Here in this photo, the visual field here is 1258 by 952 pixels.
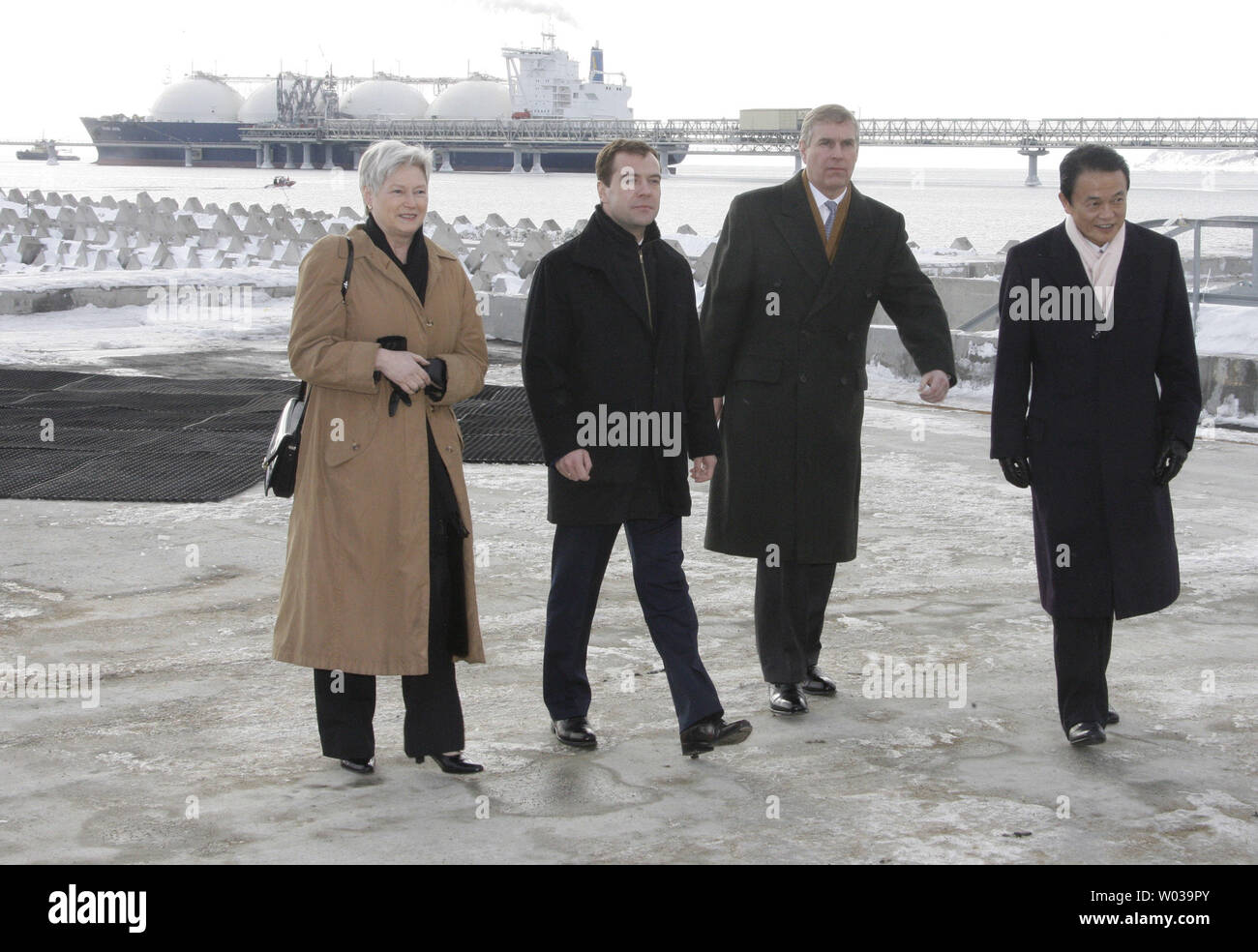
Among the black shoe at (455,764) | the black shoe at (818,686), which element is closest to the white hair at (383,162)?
the black shoe at (455,764)

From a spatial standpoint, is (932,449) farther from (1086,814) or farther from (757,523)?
(1086,814)

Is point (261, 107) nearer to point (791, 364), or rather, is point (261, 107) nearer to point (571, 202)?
point (571, 202)

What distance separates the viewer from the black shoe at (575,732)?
430 cm

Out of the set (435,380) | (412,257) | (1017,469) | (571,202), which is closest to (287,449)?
(435,380)

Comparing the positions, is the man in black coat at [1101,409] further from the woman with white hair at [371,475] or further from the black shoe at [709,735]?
the woman with white hair at [371,475]

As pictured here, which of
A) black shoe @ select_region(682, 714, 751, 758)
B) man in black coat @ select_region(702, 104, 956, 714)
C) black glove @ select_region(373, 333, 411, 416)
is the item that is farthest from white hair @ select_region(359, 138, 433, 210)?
black shoe @ select_region(682, 714, 751, 758)

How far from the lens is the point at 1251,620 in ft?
18.4

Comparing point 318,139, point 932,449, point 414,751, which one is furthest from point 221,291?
point 318,139

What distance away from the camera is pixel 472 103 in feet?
443

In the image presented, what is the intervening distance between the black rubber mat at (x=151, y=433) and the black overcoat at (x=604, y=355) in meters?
3.80

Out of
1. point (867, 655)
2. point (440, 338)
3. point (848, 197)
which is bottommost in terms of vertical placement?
point (867, 655)

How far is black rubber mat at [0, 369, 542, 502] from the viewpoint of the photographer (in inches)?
313

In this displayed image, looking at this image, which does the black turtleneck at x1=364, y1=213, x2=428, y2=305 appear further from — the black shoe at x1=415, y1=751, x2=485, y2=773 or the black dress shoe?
the black dress shoe

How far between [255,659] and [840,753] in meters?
1.93
